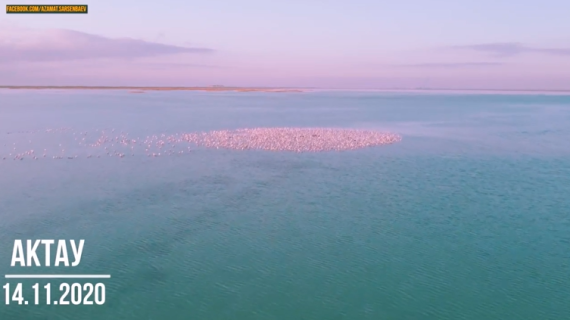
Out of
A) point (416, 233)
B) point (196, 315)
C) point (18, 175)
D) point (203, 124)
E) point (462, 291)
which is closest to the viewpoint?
point (196, 315)

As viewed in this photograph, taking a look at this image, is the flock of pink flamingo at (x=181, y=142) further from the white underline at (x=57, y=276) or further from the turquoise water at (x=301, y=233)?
the white underline at (x=57, y=276)

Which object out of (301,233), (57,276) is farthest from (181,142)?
(57,276)

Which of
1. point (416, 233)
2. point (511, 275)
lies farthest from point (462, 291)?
point (416, 233)

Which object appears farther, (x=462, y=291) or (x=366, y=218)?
(x=366, y=218)

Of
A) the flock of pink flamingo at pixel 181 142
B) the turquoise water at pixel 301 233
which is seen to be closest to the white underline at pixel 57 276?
→ the turquoise water at pixel 301 233

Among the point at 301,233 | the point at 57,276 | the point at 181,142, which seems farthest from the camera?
the point at 181,142

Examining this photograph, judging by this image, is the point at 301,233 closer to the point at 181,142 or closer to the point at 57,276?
the point at 57,276

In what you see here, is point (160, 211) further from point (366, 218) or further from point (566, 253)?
point (566, 253)

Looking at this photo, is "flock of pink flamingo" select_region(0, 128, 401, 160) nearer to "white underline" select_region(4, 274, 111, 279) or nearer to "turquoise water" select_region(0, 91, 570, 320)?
"turquoise water" select_region(0, 91, 570, 320)
